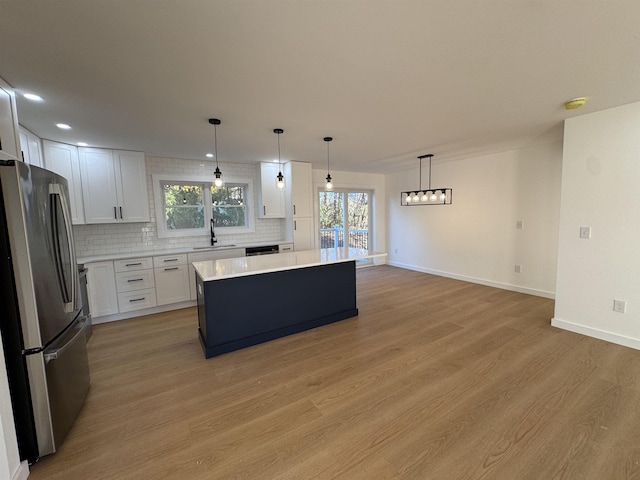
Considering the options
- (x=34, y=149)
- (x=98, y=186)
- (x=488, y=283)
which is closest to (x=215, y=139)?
(x=98, y=186)

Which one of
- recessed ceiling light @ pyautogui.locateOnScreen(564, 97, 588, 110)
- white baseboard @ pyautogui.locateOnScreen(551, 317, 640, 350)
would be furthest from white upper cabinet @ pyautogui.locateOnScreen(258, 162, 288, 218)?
white baseboard @ pyautogui.locateOnScreen(551, 317, 640, 350)

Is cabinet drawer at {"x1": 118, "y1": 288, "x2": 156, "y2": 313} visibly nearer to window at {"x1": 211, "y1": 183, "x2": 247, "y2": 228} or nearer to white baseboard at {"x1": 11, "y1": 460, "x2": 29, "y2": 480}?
window at {"x1": 211, "y1": 183, "x2": 247, "y2": 228}

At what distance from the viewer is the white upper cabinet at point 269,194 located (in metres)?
5.23

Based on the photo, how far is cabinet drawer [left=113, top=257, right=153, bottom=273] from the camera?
150 inches

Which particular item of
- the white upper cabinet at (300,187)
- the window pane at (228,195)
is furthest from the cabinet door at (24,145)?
the white upper cabinet at (300,187)

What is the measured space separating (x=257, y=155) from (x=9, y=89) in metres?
2.89

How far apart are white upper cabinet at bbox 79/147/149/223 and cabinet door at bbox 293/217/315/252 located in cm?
256

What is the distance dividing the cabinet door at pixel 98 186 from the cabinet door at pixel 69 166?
0.18 feet

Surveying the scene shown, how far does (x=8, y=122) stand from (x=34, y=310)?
163 cm

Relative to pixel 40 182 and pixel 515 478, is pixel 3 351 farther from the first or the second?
pixel 515 478

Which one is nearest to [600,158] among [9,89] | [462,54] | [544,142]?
[544,142]

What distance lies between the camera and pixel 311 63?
190 centimetres

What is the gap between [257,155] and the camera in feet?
15.2

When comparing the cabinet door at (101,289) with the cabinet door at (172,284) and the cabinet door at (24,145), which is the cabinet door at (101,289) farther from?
the cabinet door at (24,145)
